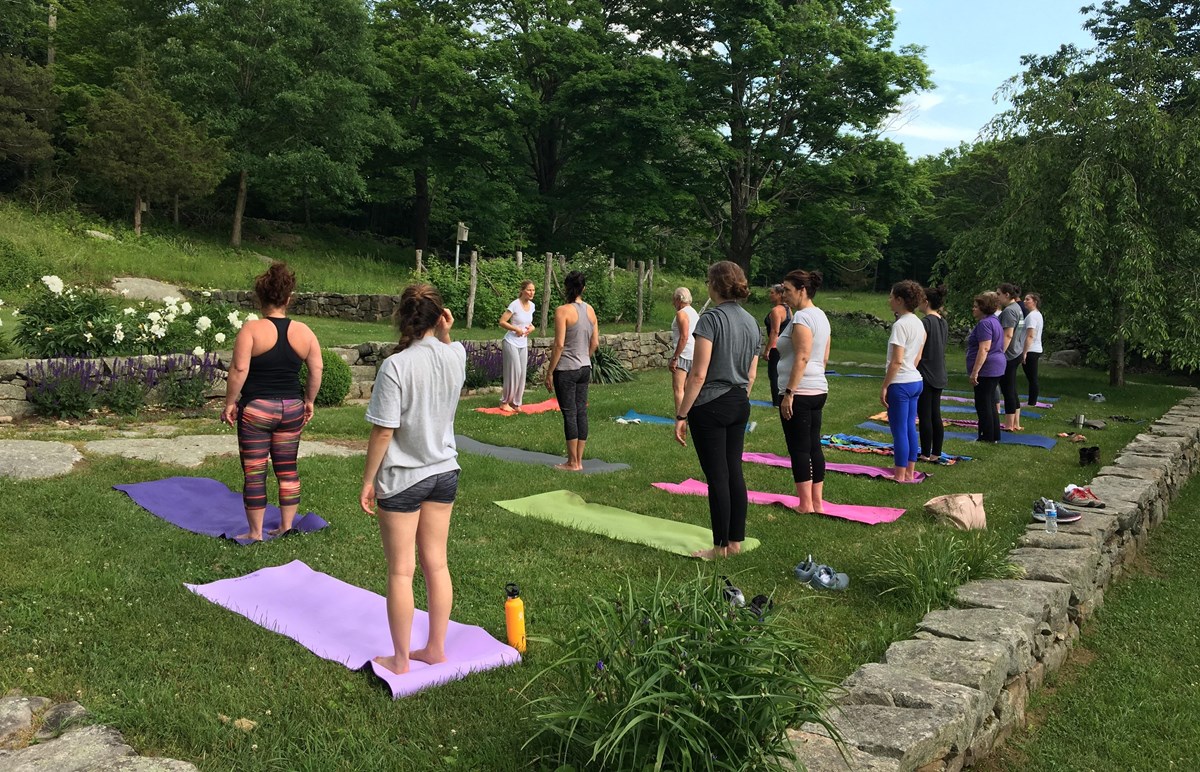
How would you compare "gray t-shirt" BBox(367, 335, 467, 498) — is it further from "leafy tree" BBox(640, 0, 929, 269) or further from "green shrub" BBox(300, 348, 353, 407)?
"leafy tree" BBox(640, 0, 929, 269)

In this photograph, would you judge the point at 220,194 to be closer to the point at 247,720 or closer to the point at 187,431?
the point at 187,431

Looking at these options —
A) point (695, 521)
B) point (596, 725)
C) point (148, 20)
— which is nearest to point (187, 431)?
point (695, 521)

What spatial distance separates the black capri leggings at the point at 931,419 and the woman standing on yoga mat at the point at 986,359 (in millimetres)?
1032

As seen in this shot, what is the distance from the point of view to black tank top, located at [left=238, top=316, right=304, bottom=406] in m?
4.86

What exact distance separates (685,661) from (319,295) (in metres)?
18.2

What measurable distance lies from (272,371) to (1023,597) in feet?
13.9

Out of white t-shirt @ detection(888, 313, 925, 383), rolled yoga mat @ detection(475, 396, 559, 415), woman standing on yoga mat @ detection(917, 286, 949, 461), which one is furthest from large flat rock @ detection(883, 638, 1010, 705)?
rolled yoga mat @ detection(475, 396, 559, 415)

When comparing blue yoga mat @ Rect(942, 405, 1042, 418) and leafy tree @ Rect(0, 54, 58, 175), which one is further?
leafy tree @ Rect(0, 54, 58, 175)

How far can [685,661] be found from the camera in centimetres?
244

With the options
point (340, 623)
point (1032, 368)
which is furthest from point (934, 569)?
point (1032, 368)

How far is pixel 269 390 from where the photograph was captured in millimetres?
4910

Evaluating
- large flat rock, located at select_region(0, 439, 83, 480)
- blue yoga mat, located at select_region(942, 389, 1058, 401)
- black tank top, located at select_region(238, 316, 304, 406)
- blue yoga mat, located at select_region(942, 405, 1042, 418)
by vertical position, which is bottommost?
large flat rock, located at select_region(0, 439, 83, 480)

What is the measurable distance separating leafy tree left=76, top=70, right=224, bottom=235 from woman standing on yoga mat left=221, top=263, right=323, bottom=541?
21125 mm

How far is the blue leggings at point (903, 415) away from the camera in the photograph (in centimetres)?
674
